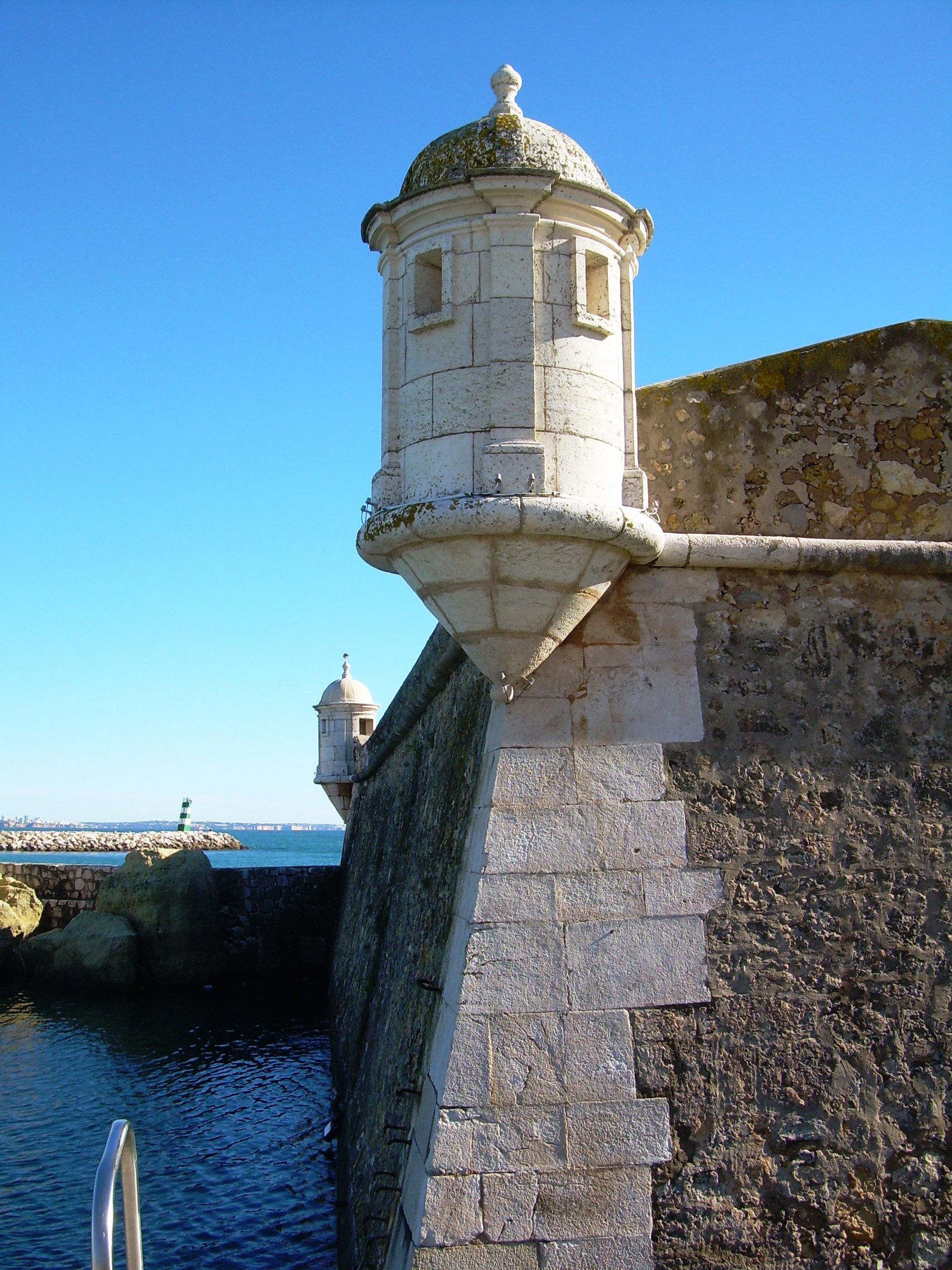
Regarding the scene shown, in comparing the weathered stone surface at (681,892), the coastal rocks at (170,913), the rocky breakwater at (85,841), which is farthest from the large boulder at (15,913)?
the rocky breakwater at (85,841)

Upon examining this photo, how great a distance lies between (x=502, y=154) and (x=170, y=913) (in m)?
15.8

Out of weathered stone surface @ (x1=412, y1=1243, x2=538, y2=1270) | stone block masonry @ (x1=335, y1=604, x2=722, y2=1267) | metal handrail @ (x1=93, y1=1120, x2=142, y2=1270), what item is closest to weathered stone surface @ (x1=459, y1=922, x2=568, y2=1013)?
stone block masonry @ (x1=335, y1=604, x2=722, y2=1267)

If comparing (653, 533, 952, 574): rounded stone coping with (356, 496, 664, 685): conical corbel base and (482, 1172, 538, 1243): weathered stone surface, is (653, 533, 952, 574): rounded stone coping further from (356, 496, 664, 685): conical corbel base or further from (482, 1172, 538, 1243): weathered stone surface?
(482, 1172, 538, 1243): weathered stone surface

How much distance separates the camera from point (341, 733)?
2073 centimetres

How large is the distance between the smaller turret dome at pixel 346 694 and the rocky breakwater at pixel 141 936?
411cm

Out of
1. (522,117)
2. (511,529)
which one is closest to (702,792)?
(511,529)

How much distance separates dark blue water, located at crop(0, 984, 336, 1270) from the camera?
305 inches

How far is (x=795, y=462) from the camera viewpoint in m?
5.25

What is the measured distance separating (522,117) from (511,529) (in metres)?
1.93

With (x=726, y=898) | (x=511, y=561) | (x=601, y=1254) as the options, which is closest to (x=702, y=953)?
(x=726, y=898)

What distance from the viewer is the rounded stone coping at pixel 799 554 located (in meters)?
4.89

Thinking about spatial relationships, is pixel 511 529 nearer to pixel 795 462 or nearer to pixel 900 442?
pixel 795 462

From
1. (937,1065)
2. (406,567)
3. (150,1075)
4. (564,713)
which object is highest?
(406,567)

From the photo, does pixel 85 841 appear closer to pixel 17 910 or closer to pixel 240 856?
pixel 240 856
